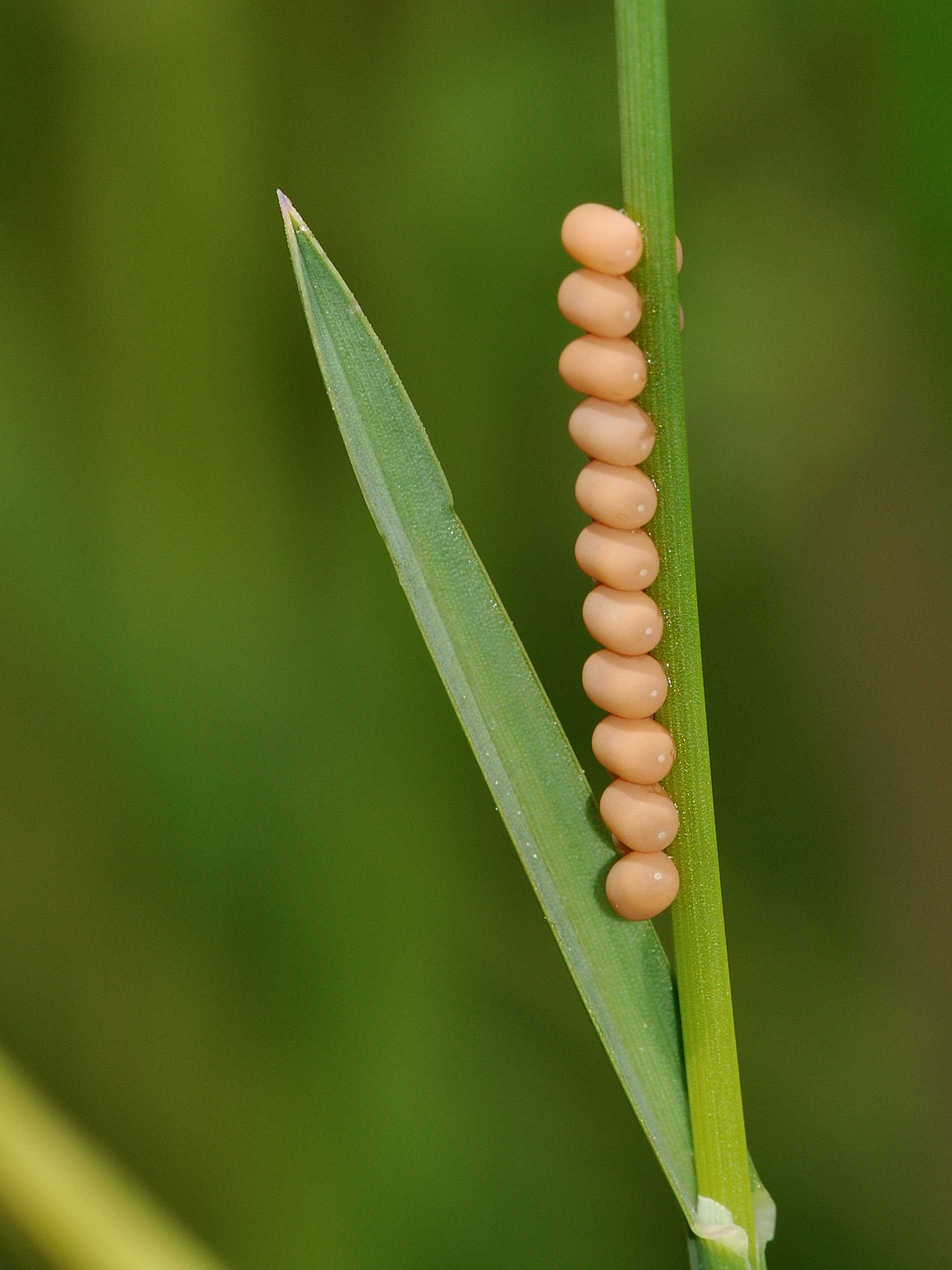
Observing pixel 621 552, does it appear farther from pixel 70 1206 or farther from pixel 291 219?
pixel 70 1206

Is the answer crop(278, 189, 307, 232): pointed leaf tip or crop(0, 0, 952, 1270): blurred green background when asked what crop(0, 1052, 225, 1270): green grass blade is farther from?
crop(278, 189, 307, 232): pointed leaf tip

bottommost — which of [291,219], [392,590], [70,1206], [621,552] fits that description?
[70,1206]

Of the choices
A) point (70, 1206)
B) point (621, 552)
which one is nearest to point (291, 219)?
point (621, 552)

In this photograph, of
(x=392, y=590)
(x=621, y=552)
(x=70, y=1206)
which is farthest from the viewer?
(x=392, y=590)

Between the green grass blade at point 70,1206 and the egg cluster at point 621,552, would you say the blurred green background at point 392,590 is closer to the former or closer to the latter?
the green grass blade at point 70,1206

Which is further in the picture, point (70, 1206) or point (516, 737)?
point (70, 1206)

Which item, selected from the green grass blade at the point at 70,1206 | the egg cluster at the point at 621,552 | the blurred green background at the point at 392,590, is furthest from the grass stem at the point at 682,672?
the blurred green background at the point at 392,590
